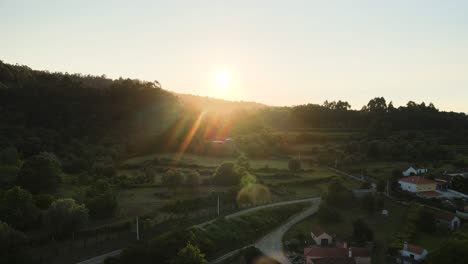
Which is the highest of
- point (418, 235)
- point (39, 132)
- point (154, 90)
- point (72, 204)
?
point (154, 90)

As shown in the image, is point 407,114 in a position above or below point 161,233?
above

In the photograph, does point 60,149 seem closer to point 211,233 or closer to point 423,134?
point 211,233

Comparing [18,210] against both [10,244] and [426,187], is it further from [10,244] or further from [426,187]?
[426,187]

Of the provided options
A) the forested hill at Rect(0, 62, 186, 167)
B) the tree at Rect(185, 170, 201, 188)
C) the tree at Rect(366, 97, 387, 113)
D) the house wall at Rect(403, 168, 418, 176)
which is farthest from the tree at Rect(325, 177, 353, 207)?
the tree at Rect(366, 97, 387, 113)

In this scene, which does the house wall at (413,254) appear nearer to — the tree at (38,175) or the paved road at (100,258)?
the paved road at (100,258)

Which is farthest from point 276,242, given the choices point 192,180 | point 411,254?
point 192,180

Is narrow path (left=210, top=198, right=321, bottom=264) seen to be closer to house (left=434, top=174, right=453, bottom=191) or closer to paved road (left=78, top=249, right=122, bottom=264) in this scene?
paved road (left=78, top=249, right=122, bottom=264)

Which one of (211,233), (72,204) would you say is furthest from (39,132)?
(211,233)
